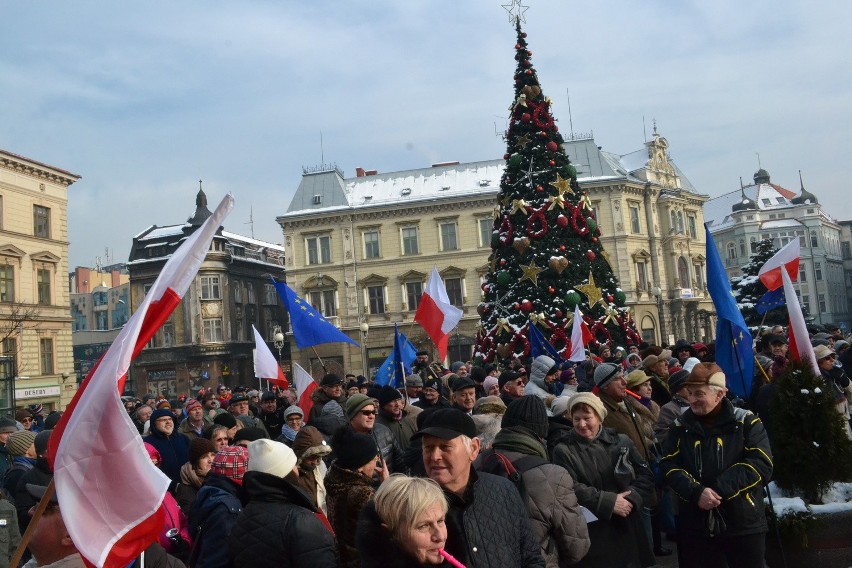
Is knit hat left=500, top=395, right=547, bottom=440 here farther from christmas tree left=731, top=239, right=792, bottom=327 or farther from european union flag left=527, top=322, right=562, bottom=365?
christmas tree left=731, top=239, right=792, bottom=327

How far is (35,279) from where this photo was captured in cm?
4066

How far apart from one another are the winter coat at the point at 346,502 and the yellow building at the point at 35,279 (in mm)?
35387

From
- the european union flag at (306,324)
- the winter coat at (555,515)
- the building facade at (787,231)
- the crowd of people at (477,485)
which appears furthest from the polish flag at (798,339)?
the building facade at (787,231)

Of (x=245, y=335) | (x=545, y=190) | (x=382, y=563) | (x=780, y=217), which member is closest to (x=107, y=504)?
(x=382, y=563)

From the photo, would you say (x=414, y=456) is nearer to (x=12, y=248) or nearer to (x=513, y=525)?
(x=513, y=525)

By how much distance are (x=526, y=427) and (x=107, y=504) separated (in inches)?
96.5

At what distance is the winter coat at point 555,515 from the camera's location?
181 inches

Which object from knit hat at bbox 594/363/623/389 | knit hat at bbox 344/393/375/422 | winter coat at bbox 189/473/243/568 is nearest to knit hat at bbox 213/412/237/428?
knit hat at bbox 344/393/375/422

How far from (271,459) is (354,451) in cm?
57

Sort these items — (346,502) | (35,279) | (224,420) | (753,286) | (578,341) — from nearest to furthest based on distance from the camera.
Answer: (346,502) < (224,420) < (578,341) < (35,279) < (753,286)

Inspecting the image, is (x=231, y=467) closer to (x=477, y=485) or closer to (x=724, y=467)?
(x=477, y=485)

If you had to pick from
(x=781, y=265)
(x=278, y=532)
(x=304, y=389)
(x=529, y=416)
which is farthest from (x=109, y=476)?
(x=304, y=389)

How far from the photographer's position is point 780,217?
91.6 m

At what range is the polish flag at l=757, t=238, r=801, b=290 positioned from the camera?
969cm
